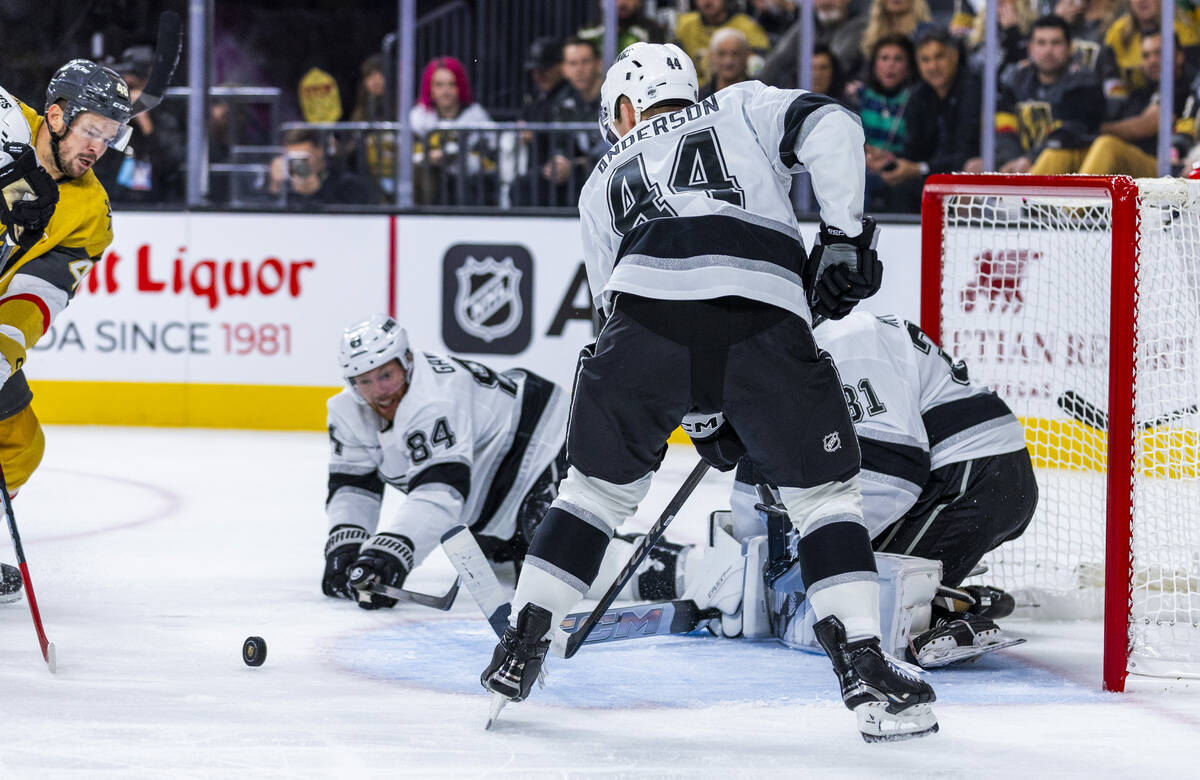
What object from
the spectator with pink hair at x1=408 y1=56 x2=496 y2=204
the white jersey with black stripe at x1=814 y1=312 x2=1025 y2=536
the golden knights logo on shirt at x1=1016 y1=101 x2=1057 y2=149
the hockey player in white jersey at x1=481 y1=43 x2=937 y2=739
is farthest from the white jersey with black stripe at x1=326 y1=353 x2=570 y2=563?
the golden knights logo on shirt at x1=1016 y1=101 x2=1057 y2=149

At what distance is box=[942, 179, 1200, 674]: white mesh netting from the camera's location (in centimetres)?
297

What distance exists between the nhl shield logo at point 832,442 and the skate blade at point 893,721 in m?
0.37

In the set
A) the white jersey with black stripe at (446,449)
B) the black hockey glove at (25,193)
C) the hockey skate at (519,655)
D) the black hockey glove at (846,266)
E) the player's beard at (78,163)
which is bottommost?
the hockey skate at (519,655)

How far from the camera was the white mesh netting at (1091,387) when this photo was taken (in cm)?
297

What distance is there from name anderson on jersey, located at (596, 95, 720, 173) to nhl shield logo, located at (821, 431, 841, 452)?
52 centimetres

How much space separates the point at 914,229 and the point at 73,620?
12.2ft

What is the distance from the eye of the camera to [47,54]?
23.5 feet

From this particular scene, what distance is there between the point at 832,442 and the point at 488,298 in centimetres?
409

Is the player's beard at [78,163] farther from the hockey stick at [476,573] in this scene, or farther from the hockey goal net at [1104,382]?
the hockey goal net at [1104,382]

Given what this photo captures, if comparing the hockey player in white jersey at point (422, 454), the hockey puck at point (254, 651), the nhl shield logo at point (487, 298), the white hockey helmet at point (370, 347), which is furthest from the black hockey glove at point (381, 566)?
the nhl shield logo at point (487, 298)

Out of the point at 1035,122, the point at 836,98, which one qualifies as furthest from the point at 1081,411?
the point at 1035,122

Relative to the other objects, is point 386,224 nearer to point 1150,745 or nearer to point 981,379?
point 981,379

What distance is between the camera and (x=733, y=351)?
7.56 ft

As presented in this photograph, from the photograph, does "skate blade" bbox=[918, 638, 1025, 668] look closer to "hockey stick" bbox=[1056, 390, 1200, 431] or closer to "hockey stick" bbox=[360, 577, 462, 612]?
"hockey stick" bbox=[1056, 390, 1200, 431]
